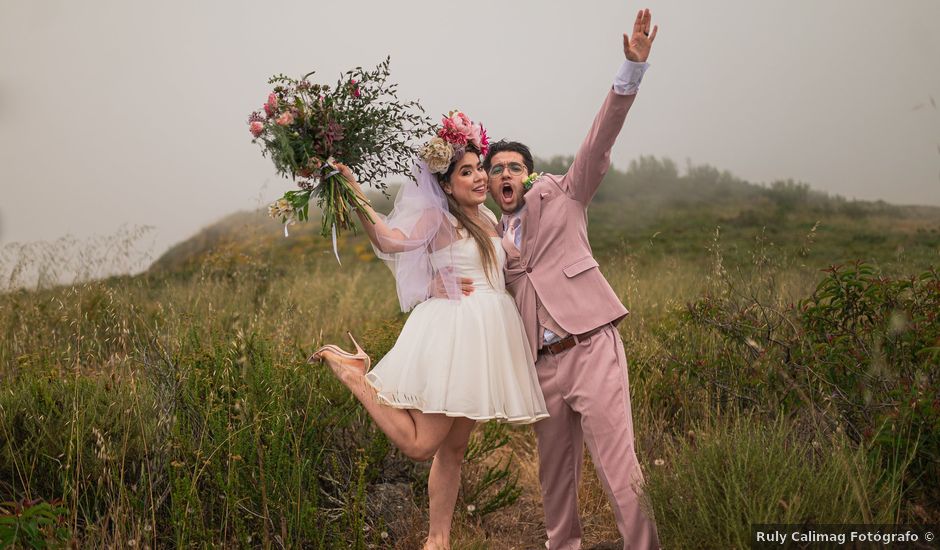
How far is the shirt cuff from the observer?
11.4 feet

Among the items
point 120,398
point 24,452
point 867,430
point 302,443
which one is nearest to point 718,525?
point 867,430

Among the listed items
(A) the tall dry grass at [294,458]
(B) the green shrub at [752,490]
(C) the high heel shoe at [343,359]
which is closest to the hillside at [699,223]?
(A) the tall dry grass at [294,458]

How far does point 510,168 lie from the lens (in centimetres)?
408

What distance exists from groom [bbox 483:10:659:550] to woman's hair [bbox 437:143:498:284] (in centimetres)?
16

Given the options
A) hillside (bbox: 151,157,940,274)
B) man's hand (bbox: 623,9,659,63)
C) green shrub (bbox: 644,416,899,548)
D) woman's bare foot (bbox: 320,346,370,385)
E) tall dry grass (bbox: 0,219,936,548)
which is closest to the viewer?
green shrub (bbox: 644,416,899,548)

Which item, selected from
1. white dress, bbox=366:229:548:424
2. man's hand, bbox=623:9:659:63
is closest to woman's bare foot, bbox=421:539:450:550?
white dress, bbox=366:229:548:424

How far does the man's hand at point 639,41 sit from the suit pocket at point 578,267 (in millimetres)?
1032

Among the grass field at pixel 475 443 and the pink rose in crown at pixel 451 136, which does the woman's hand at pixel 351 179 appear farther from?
the grass field at pixel 475 443

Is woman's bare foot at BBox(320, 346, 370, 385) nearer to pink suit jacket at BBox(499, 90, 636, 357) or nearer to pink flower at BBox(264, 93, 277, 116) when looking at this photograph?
pink suit jacket at BBox(499, 90, 636, 357)

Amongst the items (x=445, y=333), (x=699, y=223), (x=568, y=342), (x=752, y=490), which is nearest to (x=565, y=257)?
(x=568, y=342)

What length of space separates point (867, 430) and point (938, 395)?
0.37 metres

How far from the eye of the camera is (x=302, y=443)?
13.4 feet

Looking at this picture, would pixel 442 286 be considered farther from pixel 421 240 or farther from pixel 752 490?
pixel 752 490

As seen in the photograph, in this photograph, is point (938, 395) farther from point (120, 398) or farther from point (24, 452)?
point (24, 452)
